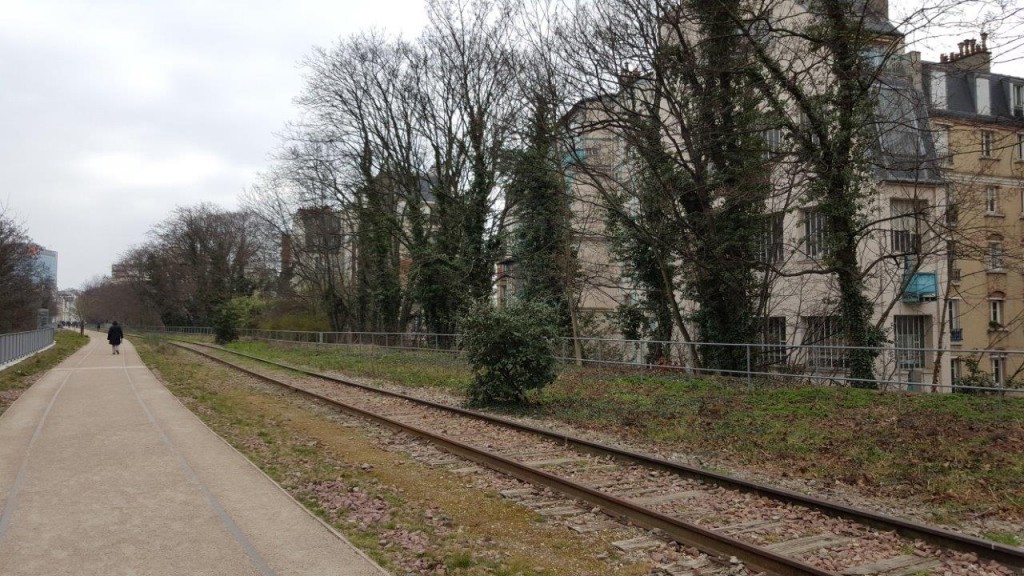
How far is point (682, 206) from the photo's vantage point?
22531 mm

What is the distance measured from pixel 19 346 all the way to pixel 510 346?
27555 millimetres

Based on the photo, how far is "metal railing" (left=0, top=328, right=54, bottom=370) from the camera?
2853 cm

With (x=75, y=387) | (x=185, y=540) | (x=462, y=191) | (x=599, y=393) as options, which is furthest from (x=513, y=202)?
(x=185, y=540)

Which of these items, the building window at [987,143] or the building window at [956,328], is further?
the building window at [956,328]

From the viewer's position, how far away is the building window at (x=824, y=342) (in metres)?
17.7

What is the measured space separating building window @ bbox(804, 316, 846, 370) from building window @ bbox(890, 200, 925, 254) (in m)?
2.73

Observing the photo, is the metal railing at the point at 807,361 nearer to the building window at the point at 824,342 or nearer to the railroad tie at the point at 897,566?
the building window at the point at 824,342

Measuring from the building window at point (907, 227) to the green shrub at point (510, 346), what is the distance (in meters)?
8.38

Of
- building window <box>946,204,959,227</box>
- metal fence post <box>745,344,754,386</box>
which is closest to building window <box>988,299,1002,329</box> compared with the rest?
building window <box>946,204,959,227</box>

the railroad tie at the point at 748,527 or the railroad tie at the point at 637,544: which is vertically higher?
the railroad tie at the point at 748,527

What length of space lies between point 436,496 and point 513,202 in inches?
996

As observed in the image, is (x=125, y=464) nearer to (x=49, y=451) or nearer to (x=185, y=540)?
(x=49, y=451)

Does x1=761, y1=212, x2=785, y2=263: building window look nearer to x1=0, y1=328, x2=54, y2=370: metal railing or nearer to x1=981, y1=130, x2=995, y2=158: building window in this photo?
x1=981, y1=130, x2=995, y2=158: building window

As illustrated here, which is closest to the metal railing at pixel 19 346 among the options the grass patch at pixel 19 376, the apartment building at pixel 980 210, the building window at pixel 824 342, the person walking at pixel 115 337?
the grass patch at pixel 19 376
